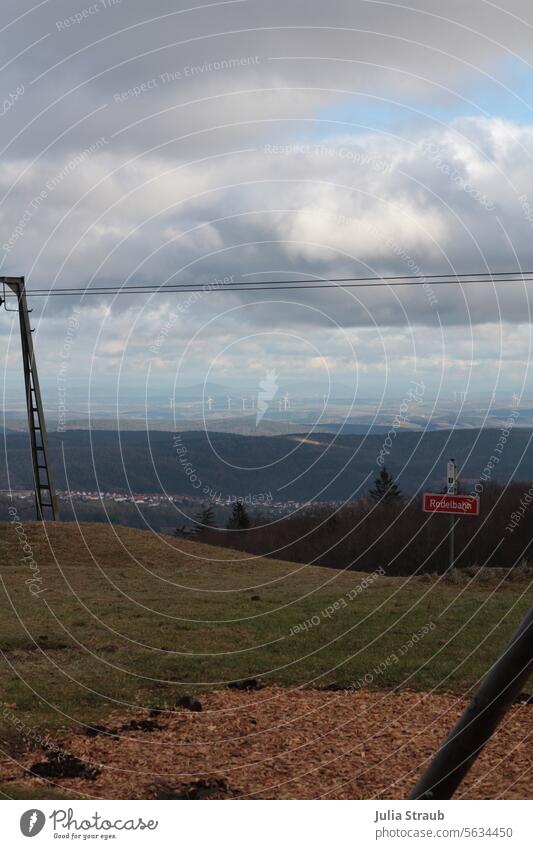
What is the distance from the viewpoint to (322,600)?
2077 centimetres

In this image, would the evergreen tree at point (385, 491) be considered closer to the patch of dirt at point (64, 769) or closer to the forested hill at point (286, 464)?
the forested hill at point (286, 464)

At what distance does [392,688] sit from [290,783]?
4.18m

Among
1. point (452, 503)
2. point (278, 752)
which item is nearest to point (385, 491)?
point (452, 503)

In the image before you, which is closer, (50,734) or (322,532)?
(50,734)

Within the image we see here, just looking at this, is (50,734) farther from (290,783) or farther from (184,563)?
(184,563)

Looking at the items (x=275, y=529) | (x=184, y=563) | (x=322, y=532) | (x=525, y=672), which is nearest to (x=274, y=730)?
(x=525, y=672)

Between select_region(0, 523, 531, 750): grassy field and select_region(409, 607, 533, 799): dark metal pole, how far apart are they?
6012 mm

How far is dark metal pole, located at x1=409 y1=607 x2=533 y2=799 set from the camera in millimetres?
6457

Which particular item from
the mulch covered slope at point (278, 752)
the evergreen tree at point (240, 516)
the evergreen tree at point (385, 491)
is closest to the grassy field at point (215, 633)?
the mulch covered slope at point (278, 752)

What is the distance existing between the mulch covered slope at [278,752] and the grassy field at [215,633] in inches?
30.2

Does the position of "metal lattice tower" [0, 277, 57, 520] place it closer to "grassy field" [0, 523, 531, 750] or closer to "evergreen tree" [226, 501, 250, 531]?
"grassy field" [0, 523, 531, 750]

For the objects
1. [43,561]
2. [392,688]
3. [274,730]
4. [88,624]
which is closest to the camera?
[274,730]

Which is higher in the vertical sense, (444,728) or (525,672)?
(525,672)

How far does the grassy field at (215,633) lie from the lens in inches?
536
